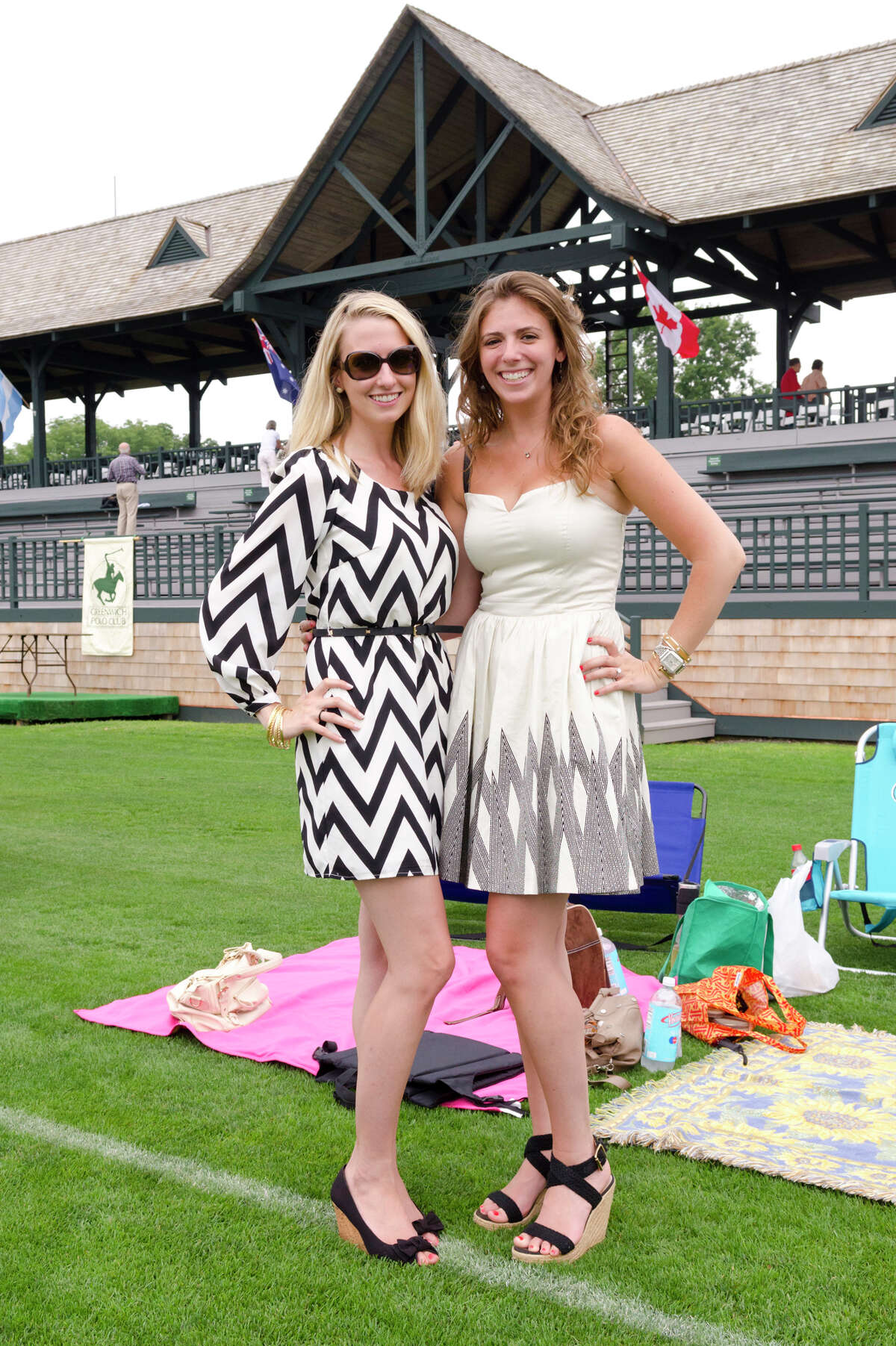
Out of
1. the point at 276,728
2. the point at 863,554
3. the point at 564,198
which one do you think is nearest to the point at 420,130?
the point at 564,198

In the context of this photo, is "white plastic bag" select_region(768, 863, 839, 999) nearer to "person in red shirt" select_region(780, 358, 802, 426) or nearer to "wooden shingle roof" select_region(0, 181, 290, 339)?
"person in red shirt" select_region(780, 358, 802, 426)

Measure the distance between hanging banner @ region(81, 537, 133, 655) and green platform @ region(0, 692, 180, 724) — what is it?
1388 millimetres

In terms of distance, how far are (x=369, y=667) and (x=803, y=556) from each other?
586 inches

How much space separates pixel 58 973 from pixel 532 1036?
2.77 metres

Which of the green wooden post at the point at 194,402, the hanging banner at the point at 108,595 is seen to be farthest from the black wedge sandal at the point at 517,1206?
the green wooden post at the point at 194,402

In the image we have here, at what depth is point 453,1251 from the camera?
269cm

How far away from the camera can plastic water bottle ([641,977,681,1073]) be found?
3.87 metres

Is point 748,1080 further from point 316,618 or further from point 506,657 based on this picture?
point 316,618

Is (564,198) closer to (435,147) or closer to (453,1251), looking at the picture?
(435,147)

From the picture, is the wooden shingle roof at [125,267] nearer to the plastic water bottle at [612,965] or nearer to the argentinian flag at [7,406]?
the argentinian flag at [7,406]

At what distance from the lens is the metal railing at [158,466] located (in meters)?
25.7

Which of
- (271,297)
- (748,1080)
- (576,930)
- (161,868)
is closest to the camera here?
(748,1080)

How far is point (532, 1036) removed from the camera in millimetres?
2689

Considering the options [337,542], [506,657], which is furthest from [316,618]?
[506,657]
